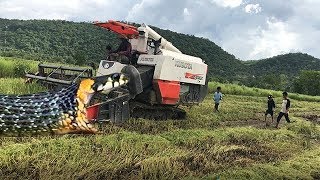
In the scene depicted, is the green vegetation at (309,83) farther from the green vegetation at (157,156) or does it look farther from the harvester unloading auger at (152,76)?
the green vegetation at (157,156)

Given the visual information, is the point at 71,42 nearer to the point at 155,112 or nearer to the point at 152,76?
the point at 155,112

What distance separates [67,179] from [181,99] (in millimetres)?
6775

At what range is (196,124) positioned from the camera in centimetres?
1173

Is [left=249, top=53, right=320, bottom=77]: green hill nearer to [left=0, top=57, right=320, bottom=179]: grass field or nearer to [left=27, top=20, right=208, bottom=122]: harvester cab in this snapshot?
[left=27, top=20, right=208, bottom=122]: harvester cab

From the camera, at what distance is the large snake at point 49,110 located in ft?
5.87

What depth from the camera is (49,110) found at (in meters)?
1.82

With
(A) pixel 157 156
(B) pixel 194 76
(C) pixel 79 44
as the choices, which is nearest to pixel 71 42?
(C) pixel 79 44

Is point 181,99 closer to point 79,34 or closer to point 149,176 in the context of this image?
point 149,176

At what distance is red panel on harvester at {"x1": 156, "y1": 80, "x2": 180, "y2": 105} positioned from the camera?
10844mm

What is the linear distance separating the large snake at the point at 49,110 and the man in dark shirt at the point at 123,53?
9475mm

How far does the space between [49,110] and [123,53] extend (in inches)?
376

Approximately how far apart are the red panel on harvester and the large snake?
889 centimetres

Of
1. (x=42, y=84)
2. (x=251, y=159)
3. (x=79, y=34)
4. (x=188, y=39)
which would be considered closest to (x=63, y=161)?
(x=251, y=159)

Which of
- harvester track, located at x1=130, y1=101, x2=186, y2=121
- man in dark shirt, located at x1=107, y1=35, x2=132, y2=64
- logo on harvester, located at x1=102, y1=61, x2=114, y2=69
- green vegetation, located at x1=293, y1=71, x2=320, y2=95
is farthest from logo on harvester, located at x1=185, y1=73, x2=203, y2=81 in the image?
green vegetation, located at x1=293, y1=71, x2=320, y2=95
